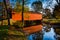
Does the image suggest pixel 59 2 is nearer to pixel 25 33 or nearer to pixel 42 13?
pixel 42 13

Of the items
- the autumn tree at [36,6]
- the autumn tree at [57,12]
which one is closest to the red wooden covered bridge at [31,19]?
the autumn tree at [36,6]

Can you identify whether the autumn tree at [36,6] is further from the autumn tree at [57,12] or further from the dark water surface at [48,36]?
the dark water surface at [48,36]

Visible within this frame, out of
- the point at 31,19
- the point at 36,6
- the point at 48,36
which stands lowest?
the point at 48,36

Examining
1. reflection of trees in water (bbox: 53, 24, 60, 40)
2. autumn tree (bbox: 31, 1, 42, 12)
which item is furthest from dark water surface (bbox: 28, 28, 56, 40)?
autumn tree (bbox: 31, 1, 42, 12)

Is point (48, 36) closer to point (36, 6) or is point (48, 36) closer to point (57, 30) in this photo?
point (57, 30)

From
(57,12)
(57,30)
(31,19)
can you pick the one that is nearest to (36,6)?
(31,19)

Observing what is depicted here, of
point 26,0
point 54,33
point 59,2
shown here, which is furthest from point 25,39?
point 59,2

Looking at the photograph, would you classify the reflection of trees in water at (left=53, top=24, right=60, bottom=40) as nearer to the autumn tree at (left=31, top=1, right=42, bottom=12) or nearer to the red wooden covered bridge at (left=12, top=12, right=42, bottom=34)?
the red wooden covered bridge at (left=12, top=12, right=42, bottom=34)

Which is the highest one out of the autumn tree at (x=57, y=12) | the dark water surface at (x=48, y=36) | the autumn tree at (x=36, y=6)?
the autumn tree at (x=36, y=6)

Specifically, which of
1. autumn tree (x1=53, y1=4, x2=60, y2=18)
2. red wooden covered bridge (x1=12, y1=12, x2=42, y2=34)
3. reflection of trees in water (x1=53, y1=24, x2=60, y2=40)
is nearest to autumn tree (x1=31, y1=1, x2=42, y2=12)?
red wooden covered bridge (x1=12, y1=12, x2=42, y2=34)

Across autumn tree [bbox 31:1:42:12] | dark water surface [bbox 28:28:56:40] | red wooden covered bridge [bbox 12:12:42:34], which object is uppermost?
autumn tree [bbox 31:1:42:12]

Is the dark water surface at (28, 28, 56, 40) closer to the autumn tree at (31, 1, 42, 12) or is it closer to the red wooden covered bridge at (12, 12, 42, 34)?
the red wooden covered bridge at (12, 12, 42, 34)

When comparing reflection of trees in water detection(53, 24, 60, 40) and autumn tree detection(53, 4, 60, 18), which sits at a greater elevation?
autumn tree detection(53, 4, 60, 18)

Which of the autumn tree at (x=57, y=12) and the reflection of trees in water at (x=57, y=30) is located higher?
the autumn tree at (x=57, y=12)
